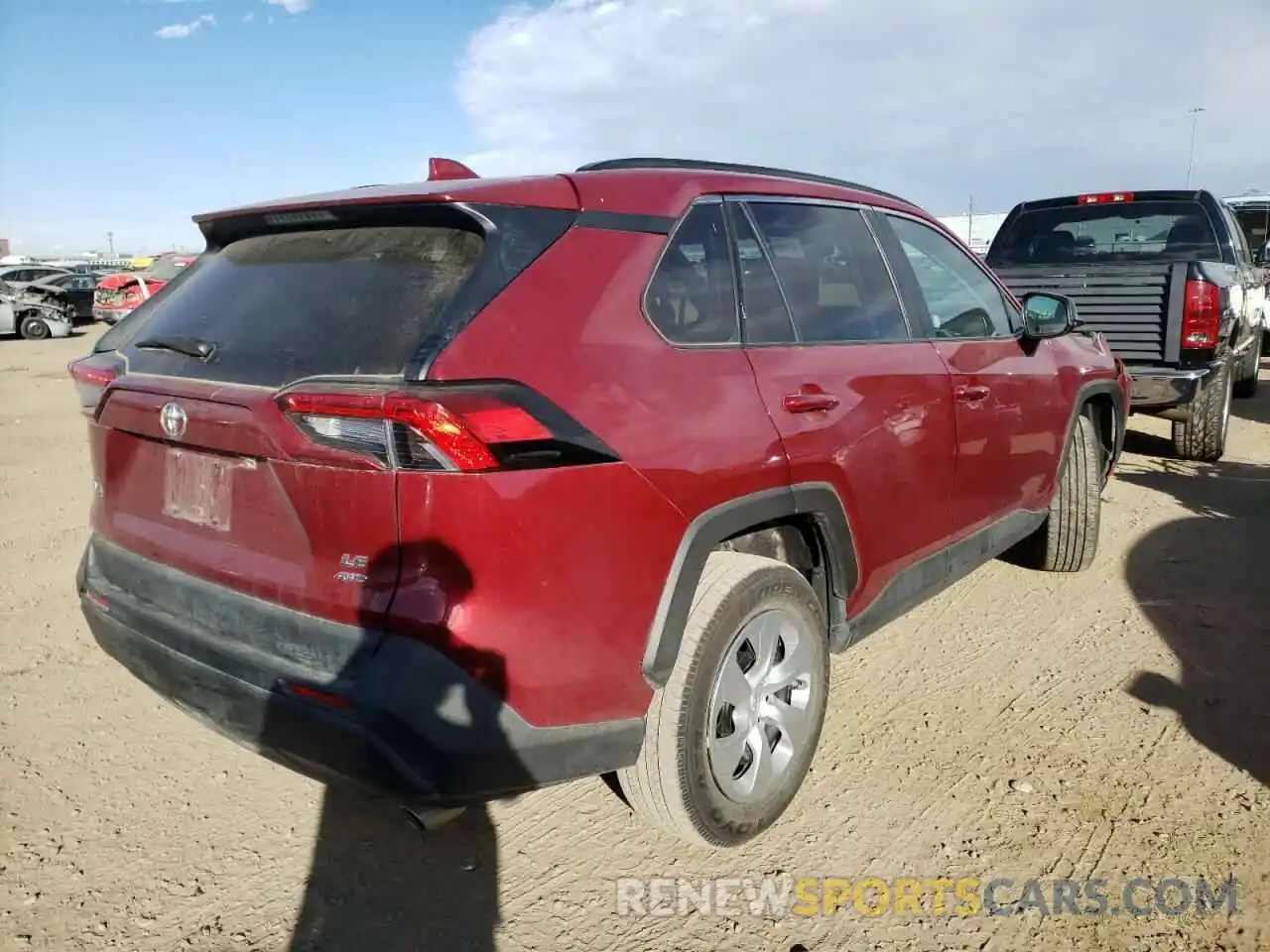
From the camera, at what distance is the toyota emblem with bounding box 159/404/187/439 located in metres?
2.22

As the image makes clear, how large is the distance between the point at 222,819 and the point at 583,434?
1753 mm

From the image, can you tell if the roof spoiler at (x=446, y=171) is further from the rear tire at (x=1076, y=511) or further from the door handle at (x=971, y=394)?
the rear tire at (x=1076, y=511)

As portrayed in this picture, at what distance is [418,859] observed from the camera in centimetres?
260

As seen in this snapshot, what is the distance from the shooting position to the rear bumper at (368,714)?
6.19 feet

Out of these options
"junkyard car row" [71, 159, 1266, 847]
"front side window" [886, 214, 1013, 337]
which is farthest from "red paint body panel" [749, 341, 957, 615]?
"front side window" [886, 214, 1013, 337]

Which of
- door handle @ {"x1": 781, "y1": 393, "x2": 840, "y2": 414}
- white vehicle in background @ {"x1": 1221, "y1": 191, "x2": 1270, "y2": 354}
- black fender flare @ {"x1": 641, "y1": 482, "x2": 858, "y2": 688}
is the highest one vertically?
white vehicle in background @ {"x1": 1221, "y1": 191, "x2": 1270, "y2": 354}

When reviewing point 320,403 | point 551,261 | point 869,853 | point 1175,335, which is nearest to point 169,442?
point 320,403

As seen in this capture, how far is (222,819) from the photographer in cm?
278

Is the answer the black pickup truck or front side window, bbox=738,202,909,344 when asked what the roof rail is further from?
the black pickup truck

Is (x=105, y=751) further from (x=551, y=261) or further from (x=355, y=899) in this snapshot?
(x=551, y=261)

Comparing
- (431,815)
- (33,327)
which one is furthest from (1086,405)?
(33,327)

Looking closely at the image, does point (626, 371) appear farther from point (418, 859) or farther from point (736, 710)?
point (418, 859)

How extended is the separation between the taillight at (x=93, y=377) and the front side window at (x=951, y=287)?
2.60 m

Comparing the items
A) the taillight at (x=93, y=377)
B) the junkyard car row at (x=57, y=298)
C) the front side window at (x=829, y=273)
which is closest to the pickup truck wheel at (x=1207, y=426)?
the front side window at (x=829, y=273)
